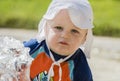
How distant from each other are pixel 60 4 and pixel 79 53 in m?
0.30

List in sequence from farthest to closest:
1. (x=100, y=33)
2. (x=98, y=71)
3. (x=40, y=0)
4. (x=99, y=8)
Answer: (x=40, y=0) < (x=99, y=8) < (x=100, y=33) < (x=98, y=71)

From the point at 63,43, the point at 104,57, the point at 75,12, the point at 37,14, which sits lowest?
the point at 104,57

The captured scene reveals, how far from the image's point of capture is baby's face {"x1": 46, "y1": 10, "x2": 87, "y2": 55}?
2838 mm

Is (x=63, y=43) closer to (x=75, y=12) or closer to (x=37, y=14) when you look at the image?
(x=75, y=12)

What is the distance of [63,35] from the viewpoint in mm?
2826

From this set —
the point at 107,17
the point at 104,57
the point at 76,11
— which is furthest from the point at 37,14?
the point at 76,11

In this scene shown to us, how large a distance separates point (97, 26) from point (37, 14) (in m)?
1.54

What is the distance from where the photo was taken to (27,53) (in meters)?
2.85

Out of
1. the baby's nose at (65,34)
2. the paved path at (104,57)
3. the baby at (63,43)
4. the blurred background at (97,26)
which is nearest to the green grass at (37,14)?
the blurred background at (97,26)

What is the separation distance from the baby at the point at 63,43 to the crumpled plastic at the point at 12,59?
8 cm

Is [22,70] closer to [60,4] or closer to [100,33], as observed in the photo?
[60,4]

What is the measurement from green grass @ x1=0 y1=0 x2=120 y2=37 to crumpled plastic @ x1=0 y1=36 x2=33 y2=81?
7.06 m

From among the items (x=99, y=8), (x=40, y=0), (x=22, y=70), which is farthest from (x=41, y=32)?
(x=40, y=0)

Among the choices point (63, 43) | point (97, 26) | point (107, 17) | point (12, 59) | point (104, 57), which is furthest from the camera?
point (107, 17)
